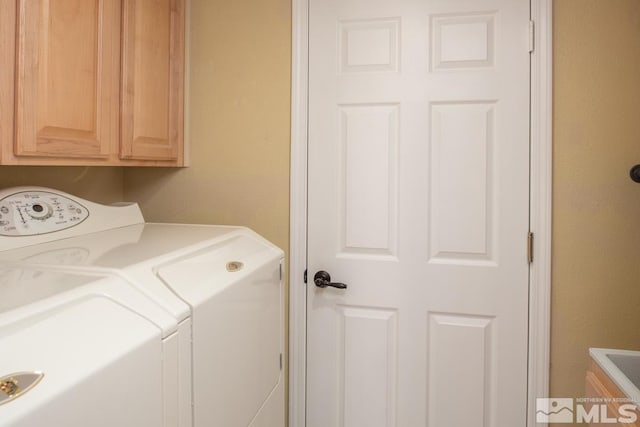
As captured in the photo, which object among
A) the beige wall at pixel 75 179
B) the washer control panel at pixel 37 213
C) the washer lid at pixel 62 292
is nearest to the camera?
the washer lid at pixel 62 292

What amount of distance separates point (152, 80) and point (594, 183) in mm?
1682

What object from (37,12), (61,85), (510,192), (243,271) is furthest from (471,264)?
(37,12)

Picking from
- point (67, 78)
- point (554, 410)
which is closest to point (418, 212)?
point (554, 410)

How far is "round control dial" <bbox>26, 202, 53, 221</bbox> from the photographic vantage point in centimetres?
137

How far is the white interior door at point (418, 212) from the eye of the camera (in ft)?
5.59

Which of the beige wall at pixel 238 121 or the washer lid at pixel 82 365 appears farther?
the beige wall at pixel 238 121

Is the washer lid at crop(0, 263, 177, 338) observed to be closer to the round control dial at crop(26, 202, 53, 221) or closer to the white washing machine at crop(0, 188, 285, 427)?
the white washing machine at crop(0, 188, 285, 427)

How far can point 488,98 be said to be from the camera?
1.70 metres

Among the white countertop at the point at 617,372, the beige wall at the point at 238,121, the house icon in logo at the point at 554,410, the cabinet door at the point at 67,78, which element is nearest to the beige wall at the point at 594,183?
the house icon in logo at the point at 554,410

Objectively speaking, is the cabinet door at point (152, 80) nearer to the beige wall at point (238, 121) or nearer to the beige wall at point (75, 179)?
the beige wall at point (238, 121)

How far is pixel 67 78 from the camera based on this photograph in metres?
1.27

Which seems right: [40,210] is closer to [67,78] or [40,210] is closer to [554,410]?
[67,78]

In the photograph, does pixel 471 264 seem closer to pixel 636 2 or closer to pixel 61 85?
pixel 636 2

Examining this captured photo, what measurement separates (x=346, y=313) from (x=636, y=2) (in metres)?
1.56
